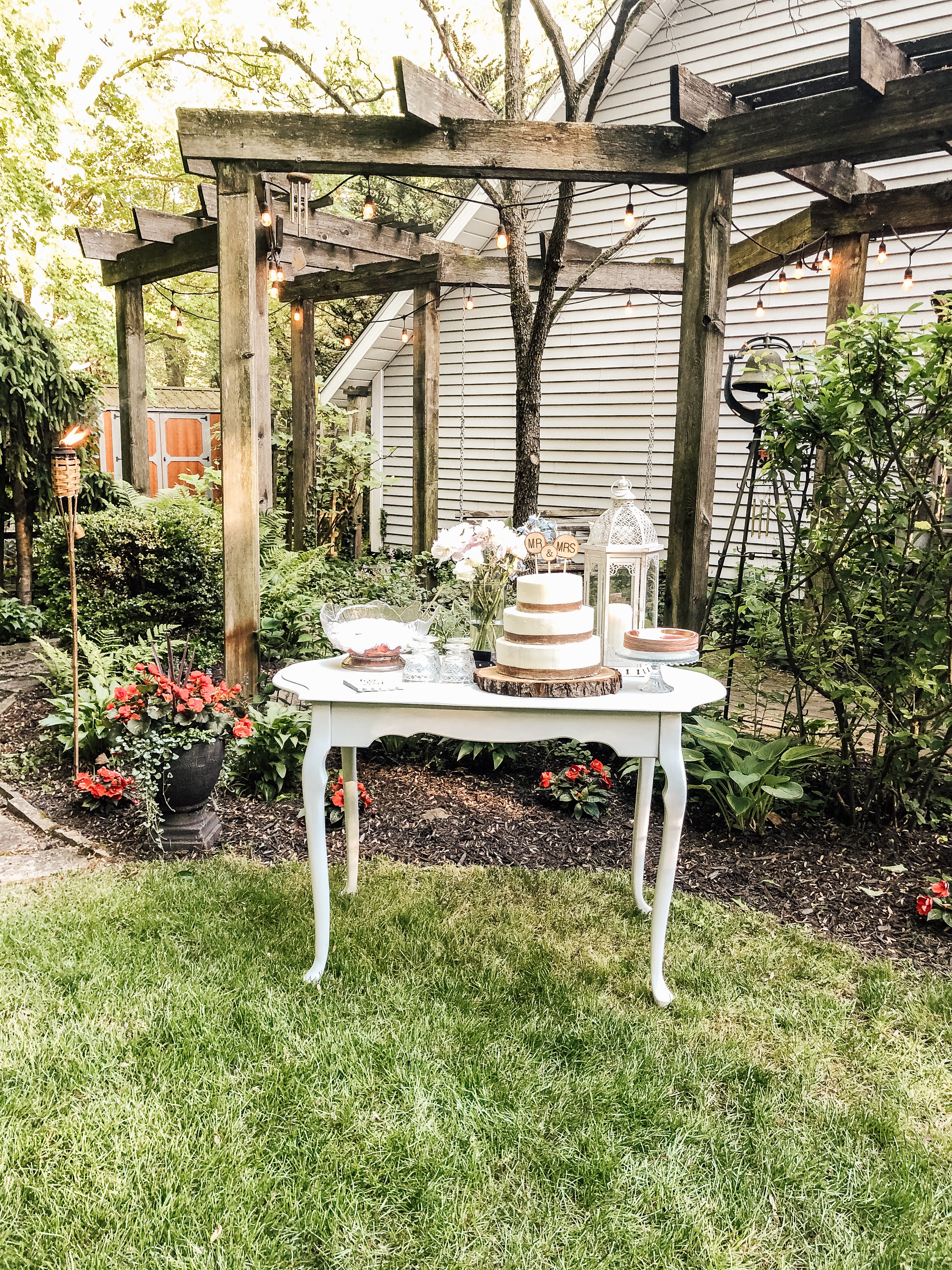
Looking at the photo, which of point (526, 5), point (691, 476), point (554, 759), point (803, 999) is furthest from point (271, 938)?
point (526, 5)

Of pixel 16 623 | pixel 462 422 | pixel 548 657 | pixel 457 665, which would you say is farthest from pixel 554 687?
pixel 462 422

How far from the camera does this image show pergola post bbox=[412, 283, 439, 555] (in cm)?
891

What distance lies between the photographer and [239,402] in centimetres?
505

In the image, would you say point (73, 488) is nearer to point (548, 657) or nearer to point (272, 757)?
point (272, 757)

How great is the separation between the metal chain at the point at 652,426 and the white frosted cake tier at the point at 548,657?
683 centimetres

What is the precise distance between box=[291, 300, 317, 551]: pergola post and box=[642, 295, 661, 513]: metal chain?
11.9 ft

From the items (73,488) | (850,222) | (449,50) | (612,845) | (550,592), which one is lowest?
(612,845)

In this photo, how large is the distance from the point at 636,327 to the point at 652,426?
1107mm

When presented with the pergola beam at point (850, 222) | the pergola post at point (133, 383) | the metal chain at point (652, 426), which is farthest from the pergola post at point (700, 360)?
the pergola post at point (133, 383)

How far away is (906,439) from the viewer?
3.53 metres

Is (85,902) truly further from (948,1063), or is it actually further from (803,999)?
(948,1063)

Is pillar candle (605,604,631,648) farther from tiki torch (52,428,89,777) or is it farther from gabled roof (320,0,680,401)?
gabled roof (320,0,680,401)

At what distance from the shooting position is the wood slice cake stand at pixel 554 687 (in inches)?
108

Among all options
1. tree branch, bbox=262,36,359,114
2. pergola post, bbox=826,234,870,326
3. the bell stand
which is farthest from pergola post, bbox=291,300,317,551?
the bell stand
